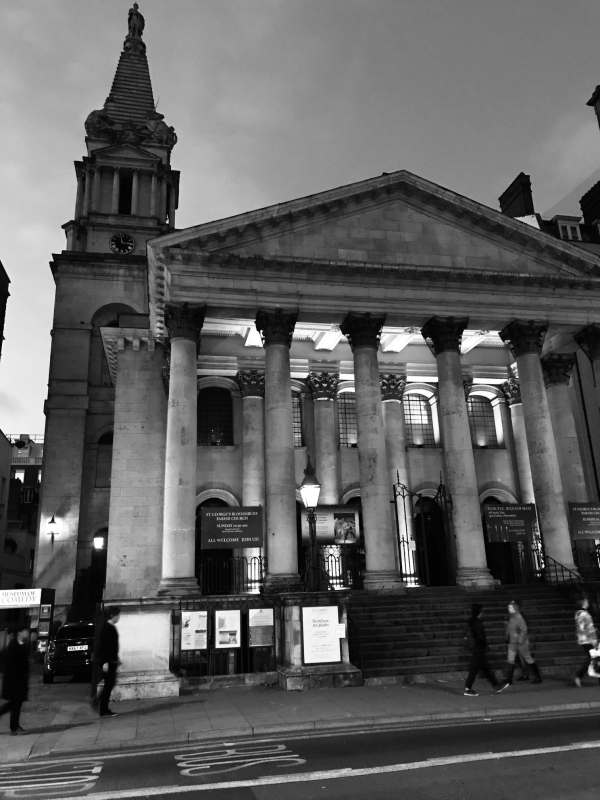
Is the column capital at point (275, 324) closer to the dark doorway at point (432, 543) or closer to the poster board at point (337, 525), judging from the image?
the poster board at point (337, 525)

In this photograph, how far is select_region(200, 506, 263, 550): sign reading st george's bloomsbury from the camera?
20656mm

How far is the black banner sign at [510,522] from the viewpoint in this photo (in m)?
24.0

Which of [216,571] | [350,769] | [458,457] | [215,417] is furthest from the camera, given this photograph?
[215,417]

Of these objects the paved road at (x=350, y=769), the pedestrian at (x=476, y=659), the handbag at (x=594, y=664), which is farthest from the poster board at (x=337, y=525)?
the paved road at (x=350, y=769)

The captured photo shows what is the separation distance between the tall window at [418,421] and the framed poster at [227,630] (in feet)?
52.7

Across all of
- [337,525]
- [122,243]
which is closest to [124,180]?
[122,243]

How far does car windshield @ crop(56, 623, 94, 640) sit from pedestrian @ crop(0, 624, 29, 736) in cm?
901

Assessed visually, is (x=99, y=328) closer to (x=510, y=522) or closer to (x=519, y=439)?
(x=510, y=522)

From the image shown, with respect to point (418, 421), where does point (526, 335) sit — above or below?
above

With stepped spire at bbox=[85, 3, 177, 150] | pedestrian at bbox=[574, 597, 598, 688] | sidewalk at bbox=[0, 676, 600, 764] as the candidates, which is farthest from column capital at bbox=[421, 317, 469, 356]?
stepped spire at bbox=[85, 3, 177, 150]

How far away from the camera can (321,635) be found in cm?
1672

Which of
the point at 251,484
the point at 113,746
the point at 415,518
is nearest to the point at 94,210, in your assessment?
the point at 251,484

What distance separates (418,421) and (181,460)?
49.7 ft

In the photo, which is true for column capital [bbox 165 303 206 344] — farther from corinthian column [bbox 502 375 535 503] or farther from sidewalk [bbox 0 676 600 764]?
corinthian column [bbox 502 375 535 503]
